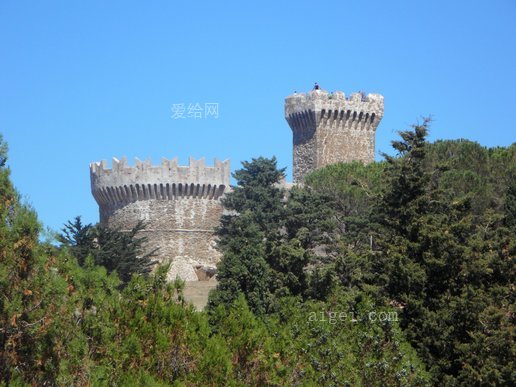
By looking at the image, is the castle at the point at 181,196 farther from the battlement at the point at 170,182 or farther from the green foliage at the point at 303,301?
the green foliage at the point at 303,301

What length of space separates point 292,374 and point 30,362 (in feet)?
34.8

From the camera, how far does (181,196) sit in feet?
222

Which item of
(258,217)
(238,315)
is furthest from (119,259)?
(238,315)

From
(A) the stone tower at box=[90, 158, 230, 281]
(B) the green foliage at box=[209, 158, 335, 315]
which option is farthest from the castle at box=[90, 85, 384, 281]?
(B) the green foliage at box=[209, 158, 335, 315]

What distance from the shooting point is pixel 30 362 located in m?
22.2

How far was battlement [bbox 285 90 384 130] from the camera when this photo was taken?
72.0 meters

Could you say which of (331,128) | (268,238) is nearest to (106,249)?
(268,238)

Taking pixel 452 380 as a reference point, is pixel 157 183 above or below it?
above

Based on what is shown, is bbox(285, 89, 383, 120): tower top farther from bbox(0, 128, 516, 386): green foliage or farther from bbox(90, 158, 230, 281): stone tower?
bbox(0, 128, 516, 386): green foliage

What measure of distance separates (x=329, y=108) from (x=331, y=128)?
3.49ft

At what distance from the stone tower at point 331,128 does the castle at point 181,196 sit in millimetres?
53

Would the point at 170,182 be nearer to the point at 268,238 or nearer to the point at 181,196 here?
the point at 181,196

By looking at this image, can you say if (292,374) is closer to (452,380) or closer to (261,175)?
(452,380)

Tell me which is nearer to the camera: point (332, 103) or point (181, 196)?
point (181, 196)
